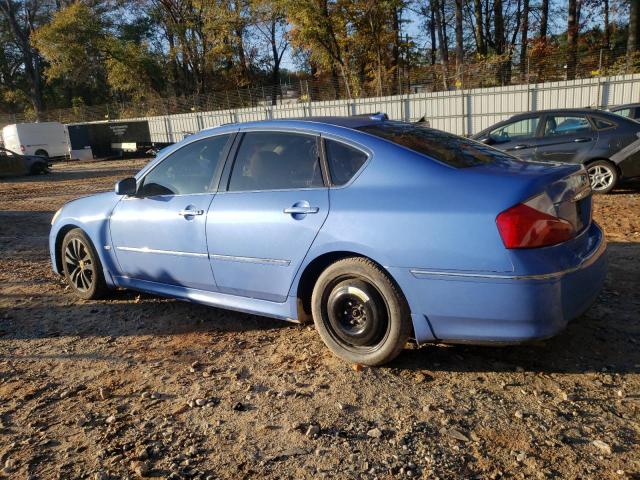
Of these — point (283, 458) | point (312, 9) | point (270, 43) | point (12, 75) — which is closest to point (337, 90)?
point (312, 9)

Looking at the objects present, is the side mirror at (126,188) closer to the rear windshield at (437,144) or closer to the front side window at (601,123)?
the rear windshield at (437,144)

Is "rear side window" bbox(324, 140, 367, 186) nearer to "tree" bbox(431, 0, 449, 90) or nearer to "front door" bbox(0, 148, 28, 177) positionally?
"front door" bbox(0, 148, 28, 177)

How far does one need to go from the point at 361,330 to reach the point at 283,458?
1.02m

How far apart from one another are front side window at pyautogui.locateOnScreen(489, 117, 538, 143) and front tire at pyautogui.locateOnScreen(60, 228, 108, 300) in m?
6.72

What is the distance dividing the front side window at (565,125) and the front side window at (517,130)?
222 mm

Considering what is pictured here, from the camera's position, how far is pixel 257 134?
3980 mm

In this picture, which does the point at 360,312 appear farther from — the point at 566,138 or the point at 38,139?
the point at 38,139

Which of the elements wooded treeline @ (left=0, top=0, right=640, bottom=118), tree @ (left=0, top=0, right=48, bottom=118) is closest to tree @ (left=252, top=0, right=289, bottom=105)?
wooded treeline @ (left=0, top=0, right=640, bottom=118)

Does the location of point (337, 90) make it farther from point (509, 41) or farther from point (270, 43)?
point (270, 43)

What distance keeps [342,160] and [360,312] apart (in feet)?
3.20

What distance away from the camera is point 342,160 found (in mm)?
3498

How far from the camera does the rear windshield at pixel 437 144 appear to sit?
337cm

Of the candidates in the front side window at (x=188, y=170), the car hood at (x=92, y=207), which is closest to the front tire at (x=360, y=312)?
the front side window at (x=188, y=170)

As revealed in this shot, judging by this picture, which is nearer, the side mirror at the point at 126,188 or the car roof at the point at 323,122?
the car roof at the point at 323,122
